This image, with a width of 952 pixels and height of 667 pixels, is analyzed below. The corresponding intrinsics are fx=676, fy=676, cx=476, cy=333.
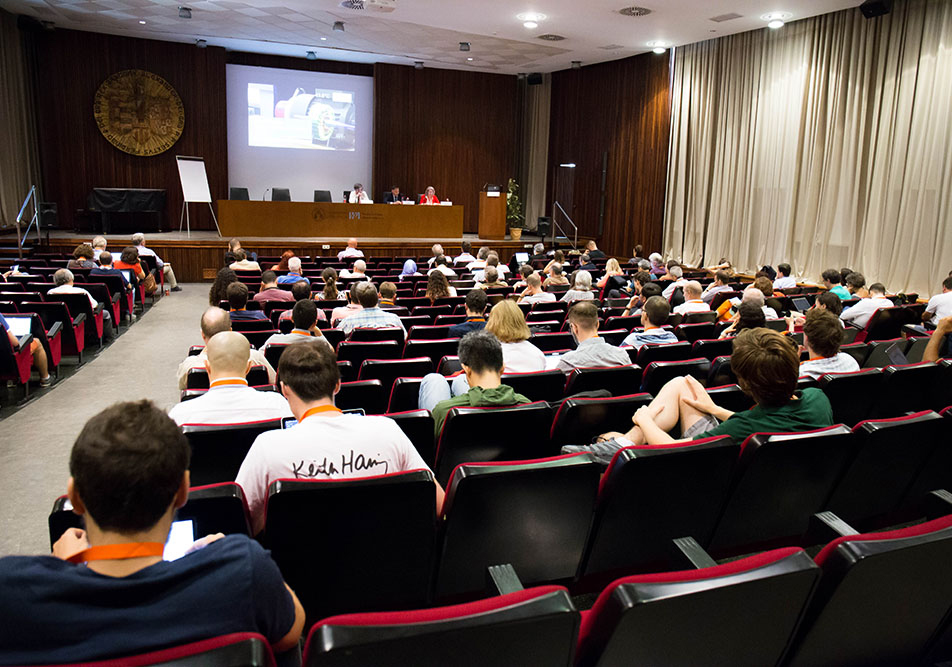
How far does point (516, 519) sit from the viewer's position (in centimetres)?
209

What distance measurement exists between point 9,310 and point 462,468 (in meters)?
5.50

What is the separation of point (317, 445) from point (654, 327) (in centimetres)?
322

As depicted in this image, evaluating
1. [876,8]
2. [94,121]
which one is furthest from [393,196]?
[876,8]

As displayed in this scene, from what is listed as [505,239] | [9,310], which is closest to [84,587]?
[9,310]

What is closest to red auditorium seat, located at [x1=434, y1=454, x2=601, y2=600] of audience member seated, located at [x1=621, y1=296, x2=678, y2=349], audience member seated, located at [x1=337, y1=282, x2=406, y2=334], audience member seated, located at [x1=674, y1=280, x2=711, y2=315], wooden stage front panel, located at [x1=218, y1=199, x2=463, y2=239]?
audience member seated, located at [x1=621, y1=296, x2=678, y2=349]

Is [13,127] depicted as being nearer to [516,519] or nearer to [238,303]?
[238,303]

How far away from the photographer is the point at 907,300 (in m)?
8.66

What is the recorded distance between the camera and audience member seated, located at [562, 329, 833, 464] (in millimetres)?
2547

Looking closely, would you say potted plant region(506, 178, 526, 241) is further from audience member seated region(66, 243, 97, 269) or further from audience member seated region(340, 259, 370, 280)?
audience member seated region(66, 243, 97, 269)

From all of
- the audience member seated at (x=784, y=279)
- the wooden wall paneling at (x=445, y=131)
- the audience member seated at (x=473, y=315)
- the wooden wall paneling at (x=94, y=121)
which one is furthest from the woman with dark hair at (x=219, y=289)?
the wooden wall paneling at (x=445, y=131)

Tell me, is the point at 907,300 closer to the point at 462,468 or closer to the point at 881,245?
the point at 881,245

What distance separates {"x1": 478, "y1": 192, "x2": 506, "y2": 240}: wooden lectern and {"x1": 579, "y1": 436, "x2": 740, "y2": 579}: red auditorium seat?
44.5 ft

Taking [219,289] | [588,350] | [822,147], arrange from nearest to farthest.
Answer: [588,350] → [219,289] → [822,147]

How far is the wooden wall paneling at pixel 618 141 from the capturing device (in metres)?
14.2
